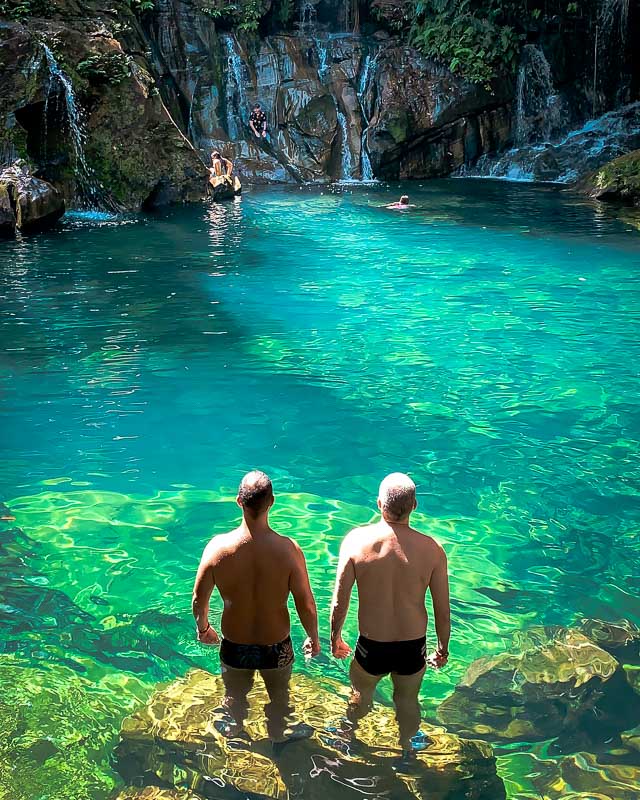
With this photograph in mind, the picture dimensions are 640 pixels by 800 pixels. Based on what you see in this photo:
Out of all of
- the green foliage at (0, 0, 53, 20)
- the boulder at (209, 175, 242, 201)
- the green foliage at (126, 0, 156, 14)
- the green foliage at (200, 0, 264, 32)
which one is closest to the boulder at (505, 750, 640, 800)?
the boulder at (209, 175, 242, 201)

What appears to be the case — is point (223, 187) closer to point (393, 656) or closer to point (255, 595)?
point (255, 595)

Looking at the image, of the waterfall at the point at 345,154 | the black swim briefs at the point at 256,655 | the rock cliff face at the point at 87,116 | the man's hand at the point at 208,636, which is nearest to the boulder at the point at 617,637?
the black swim briefs at the point at 256,655

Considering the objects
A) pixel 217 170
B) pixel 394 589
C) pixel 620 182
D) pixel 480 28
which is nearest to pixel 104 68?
pixel 217 170

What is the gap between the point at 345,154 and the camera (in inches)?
1174

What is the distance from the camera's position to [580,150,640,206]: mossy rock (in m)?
22.1

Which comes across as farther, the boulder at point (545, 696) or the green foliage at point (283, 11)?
the green foliage at point (283, 11)

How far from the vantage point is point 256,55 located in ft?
99.2

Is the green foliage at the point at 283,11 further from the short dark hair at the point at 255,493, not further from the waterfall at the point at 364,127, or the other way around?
the short dark hair at the point at 255,493

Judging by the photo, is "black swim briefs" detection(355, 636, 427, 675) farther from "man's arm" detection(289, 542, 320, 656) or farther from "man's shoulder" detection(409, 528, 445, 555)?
"man's shoulder" detection(409, 528, 445, 555)

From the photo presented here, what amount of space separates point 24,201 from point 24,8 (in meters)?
6.20

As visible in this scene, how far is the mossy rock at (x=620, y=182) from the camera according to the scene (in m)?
22.1

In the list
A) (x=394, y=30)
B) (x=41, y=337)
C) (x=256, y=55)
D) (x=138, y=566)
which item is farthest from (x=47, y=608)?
(x=394, y=30)

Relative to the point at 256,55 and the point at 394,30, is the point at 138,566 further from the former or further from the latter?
the point at 394,30

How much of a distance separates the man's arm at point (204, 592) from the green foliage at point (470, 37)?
1119 inches
